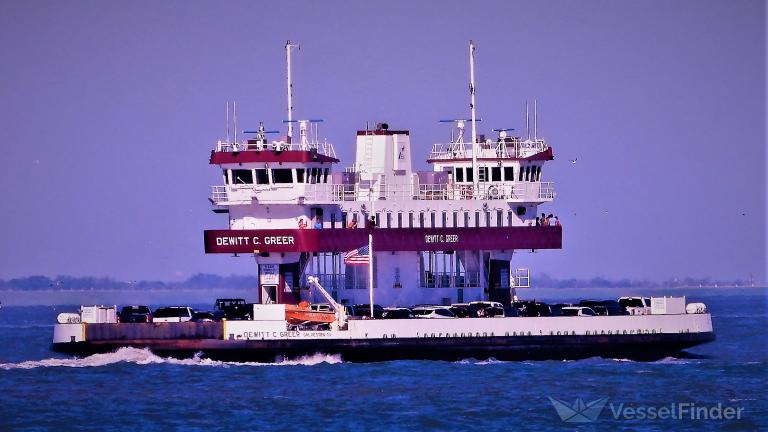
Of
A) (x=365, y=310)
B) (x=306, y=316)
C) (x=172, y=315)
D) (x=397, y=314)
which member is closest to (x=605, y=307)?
(x=397, y=314)

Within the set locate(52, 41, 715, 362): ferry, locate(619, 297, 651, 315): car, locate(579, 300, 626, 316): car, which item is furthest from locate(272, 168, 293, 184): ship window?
locate(619, 297, 651, 315): car

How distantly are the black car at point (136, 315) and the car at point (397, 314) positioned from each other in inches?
389

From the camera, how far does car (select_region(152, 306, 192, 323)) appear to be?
7275cm

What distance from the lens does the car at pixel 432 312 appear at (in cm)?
7269

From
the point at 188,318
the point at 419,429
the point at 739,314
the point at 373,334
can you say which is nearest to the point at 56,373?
the point at 188,318

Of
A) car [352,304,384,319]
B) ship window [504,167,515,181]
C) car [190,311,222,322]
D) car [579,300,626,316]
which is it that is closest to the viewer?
car [190,311,222,322]

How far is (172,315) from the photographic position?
73250mm

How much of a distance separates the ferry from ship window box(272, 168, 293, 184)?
1.7 inches

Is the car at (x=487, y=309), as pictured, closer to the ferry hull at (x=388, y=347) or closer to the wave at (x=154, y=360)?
the ferry hull at (x=388, y=347)

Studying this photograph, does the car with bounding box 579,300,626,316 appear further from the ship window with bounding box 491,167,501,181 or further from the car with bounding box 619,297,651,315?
the ship window with bounding box 491,167,501,181

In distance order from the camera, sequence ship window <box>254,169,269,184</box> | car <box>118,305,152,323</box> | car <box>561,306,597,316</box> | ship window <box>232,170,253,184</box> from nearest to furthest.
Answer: car <box>118,305,152,323</box> < car <box>561,306,597,316</box> < ship window <box>254,169,269,184</box> < ship window <box>232,170,253,184</box>

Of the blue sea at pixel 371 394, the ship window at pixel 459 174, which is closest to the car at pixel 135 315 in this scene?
the blue sea at pixel 371 394

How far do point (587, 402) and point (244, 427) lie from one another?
12.6 m

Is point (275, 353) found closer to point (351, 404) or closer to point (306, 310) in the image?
point (306, 310)
